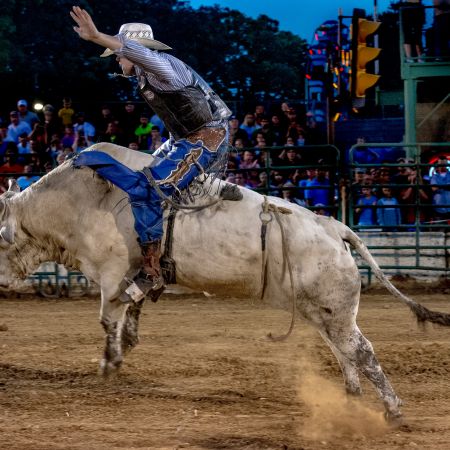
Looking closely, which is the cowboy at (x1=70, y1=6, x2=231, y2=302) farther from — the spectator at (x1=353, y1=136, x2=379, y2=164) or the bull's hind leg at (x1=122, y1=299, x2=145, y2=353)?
the spectator at (x1=353, y1=136, x2=379, y2=164)

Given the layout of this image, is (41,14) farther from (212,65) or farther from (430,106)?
(430,106)

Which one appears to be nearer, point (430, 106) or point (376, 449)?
point (376, 449)

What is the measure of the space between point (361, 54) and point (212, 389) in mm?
8083

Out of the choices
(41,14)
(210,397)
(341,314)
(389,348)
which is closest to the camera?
(341,314)

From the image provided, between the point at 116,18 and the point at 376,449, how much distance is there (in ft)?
97.2

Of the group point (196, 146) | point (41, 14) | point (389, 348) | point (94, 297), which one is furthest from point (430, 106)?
point (41, 14)

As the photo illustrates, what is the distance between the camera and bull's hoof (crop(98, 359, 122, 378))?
24.2ft

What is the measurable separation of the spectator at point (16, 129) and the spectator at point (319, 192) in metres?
5.29

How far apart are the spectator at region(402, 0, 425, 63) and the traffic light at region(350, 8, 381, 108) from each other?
10.8 feet

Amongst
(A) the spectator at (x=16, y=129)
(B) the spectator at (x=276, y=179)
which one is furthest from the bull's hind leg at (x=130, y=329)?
(A) the spectator at (x=16, y=129)

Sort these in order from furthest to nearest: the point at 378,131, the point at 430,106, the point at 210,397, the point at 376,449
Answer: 1. the point at 378,131
2. the point at 430,106
3. the point at 210,397
4. the point at 376,449

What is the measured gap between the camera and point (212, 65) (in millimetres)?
34906

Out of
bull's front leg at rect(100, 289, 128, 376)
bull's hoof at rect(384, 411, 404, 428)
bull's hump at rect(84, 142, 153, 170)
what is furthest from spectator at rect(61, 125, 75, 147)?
bull's hoof at rect(384, 411, 404, 428)

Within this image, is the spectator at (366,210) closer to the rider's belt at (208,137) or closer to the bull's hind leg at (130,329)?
the bull's hind leg at (130,329)
